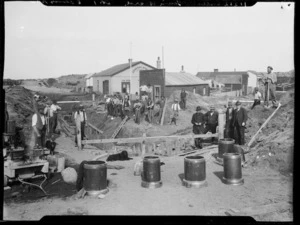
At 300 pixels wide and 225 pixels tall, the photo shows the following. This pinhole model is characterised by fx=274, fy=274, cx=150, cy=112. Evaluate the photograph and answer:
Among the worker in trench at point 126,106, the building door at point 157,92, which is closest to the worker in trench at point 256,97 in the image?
the building door at point 157,92

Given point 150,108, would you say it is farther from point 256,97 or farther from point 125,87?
point 256,97

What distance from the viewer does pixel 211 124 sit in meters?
10.8

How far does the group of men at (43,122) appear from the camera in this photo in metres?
8.54

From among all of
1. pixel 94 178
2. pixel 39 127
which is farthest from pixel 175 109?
pixel 94 178

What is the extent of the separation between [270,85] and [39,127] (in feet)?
25.0

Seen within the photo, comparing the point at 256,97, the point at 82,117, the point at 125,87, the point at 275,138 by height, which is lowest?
the point at 275,138

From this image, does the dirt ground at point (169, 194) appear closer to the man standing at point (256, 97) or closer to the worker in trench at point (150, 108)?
the man standing at point (256, 97)

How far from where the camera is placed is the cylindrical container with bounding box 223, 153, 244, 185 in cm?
733

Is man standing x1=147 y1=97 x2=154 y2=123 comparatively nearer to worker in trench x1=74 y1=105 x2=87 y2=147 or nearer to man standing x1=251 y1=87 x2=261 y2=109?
worker in trench x1=74 y1=105 x2=87 y2=147

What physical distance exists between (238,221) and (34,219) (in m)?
4.73

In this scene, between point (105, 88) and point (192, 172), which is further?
point (105, 88)

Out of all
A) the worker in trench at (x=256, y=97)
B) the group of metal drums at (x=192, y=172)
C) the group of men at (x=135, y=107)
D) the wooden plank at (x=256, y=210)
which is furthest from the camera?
the group of men at (x=135, y=107)

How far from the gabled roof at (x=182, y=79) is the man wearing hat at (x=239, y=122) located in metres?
2.39

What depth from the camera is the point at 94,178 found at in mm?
6852
